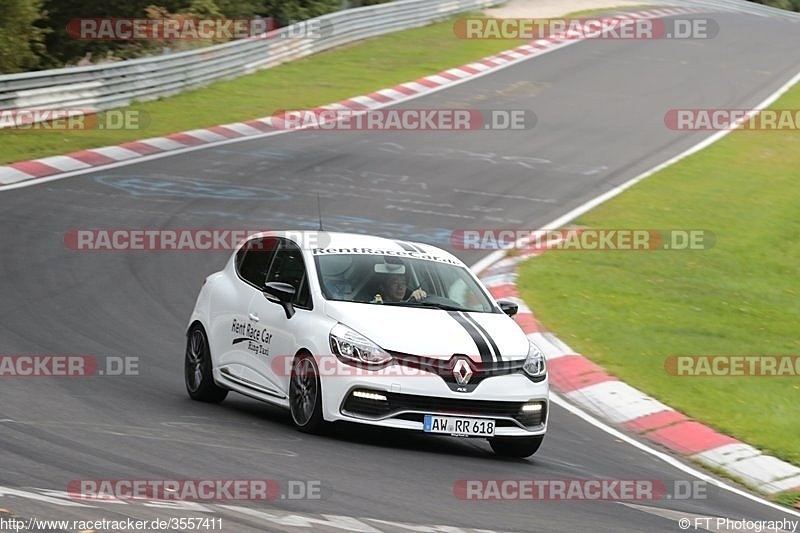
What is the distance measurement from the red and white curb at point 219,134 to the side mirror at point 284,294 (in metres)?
11.3

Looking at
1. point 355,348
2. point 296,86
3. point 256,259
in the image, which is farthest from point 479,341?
point 296,86

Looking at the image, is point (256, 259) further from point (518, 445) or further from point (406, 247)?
point (518, 445)

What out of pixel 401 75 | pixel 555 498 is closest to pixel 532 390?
pixel 555 498

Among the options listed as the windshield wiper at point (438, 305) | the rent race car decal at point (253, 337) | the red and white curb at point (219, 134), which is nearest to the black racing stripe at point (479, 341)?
the windshield wiper at point (438, 305)

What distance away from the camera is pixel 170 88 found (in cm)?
3123

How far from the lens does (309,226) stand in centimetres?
2008

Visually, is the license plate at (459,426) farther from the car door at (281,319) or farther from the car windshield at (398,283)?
the car door at (281,319)

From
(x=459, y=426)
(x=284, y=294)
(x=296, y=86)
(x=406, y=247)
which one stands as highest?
(x=406, y=247)

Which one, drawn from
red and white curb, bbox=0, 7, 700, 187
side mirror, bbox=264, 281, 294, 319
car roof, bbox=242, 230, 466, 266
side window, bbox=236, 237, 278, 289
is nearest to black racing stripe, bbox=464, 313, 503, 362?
car roof, bbox=242, 230, 466, 266

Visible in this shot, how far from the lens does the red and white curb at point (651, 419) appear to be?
11195 millimetres

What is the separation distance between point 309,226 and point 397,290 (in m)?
9.21

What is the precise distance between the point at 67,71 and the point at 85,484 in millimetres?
20430

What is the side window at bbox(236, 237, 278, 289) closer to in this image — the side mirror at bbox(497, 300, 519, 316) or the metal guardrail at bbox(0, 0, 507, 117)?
the side mirror at bbox(497, 300, 519, 316)

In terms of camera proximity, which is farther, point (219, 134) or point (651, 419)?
point (219, 134)
